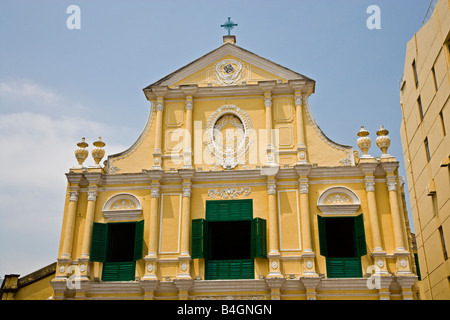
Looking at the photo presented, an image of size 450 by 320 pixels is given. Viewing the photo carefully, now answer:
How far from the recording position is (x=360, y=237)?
50.2ft

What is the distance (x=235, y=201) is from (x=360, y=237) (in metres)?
4.22

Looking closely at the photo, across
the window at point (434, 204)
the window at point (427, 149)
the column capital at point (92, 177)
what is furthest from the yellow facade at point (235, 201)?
the window at point (427, 149)

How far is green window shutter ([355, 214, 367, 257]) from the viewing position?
49.6 feet

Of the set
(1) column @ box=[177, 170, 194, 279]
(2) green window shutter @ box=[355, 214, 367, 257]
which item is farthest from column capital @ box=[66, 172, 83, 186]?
(2) green window shutter @ box=[355, 214, 367, 257]

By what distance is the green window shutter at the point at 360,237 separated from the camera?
15125 millimetres

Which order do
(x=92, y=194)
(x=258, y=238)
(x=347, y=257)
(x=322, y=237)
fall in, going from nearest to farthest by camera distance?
(x=258, y=238) → (x=322, y=237) → (x=347, y=257) → (x=92, y=194)

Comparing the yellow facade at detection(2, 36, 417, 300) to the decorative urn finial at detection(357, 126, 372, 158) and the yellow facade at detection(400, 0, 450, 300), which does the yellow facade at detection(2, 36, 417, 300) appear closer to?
the decorative urn finial at detection(357, 126, 372, 158)

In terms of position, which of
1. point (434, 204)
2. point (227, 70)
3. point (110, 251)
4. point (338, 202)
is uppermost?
point (227, 70)

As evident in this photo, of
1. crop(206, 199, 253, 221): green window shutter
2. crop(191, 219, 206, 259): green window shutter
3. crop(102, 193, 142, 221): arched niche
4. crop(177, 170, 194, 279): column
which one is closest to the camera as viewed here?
crop(177, 170, 194, 279): column

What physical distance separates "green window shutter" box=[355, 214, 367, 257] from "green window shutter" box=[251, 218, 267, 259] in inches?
116

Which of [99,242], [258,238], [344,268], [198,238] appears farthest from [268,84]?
[99,242]

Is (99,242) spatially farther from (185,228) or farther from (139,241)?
(185,228)

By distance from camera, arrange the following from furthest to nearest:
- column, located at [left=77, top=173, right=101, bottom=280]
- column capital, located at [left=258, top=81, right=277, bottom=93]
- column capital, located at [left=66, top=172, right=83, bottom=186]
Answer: column capital, located at [left=258, top=81, right=277, bottom=93]
column capital, located at [left=66, top=172, right=83, bottom=186]
column, located at [left=77, top=173, right=101, bottom=280]

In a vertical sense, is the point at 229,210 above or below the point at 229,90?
below
